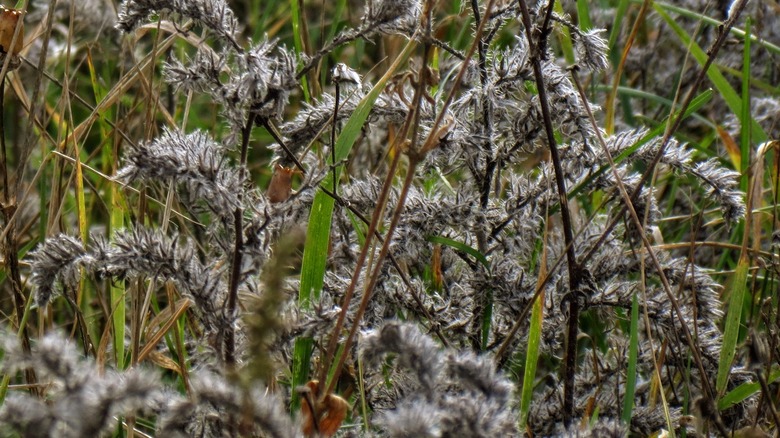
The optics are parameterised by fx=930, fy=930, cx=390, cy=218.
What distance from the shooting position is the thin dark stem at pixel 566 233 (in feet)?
6.01

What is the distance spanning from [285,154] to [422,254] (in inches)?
15.3

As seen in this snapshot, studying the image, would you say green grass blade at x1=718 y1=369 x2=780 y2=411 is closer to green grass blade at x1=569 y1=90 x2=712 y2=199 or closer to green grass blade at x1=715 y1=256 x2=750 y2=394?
green grass blade at x1=715 y1=256 x2=750 y2=394

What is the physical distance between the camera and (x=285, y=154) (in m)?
2.01

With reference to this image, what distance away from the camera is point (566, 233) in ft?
6.30

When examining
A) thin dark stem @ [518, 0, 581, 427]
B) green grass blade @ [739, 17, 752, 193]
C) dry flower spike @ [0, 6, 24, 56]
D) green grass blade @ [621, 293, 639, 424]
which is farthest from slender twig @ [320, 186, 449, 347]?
green grass blade @ [739, 17, 752, 193]

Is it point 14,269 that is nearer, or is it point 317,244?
point 317,244

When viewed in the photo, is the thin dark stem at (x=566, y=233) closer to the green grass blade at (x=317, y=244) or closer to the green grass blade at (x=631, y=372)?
the green grass blade at (x=631, y=372)

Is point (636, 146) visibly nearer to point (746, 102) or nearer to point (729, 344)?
point (729, 344)

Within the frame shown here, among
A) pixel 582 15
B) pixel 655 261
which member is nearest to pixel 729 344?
pixel 655 261

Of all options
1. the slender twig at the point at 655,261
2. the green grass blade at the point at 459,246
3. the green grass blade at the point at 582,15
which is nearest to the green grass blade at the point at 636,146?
the slender twig at the point at 655,261

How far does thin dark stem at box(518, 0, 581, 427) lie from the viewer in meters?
1.83

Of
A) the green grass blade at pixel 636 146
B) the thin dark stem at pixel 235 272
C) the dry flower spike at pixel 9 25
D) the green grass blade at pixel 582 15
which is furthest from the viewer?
the green grass blade at pixel 582 15

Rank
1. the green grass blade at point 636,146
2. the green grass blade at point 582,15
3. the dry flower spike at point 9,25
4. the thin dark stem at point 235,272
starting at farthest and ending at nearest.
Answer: the green grass blade at point 582,15 < the dry flower spike at point 9,25 < the green grass blade at point 636,146 < the thin dark stem at point 235,272

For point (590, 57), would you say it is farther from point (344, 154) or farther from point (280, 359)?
point (280, 359)
